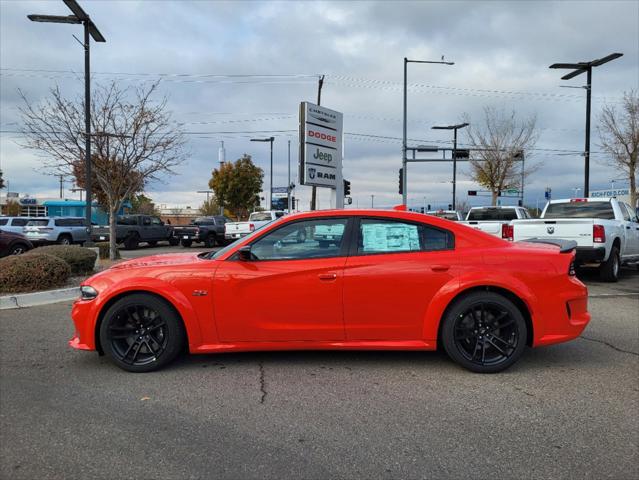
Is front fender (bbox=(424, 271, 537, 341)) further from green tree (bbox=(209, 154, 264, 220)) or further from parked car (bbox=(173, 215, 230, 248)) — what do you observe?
green tree (bbox=(209, 154, 264, 220))

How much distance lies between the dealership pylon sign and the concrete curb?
8.34 metres

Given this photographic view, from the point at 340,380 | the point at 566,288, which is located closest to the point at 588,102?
the point at 566,288

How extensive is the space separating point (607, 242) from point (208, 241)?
765 inches

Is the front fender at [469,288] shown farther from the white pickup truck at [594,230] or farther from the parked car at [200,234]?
the parked car at [200,234]

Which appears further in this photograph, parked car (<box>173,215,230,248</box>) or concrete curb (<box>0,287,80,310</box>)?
parked car (<box>173,215,230,248</box>)

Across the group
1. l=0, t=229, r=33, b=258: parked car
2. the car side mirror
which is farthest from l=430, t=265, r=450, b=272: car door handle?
l=0, t=229, r=33, b=258: parked car

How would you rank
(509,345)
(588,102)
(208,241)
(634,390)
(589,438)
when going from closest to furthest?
(589,438), (634,390), (509,345), (588,102), (208,241)

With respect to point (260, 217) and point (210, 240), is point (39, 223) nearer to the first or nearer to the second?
point (210, 240)

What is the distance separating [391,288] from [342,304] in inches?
18.4

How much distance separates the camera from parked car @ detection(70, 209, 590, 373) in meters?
4.47

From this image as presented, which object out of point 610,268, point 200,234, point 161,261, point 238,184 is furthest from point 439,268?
point 238,184

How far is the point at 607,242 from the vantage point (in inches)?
408

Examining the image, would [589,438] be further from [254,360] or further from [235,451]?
[254,360]

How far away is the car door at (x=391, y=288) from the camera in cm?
446
